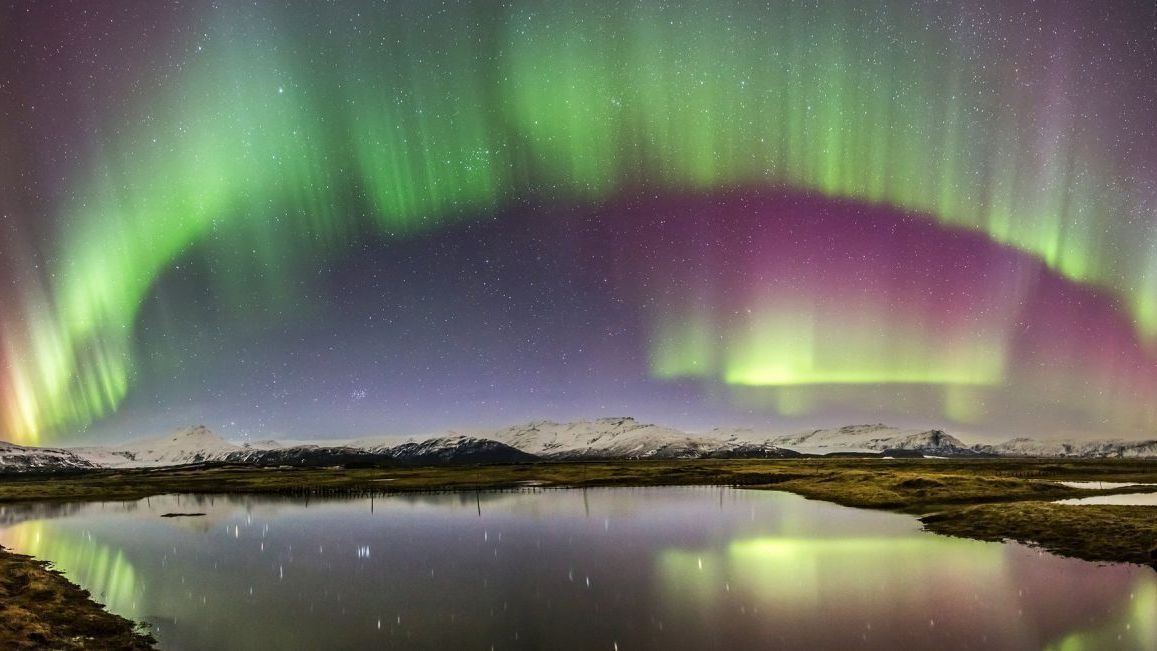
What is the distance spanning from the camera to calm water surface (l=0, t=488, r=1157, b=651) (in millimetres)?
22078

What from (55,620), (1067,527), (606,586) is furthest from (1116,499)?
(55,620)

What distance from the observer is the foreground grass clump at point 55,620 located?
22.0m

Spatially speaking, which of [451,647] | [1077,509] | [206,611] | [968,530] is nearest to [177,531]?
[206,611]

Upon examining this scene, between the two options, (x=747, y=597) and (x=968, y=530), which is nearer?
(x=747, y=597)

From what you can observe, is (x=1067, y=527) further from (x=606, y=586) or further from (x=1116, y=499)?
(x=1116, y=499)

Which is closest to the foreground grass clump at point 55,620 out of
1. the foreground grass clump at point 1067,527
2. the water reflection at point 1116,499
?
the foreground grass clump at point 1067,527

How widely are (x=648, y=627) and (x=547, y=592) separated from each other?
7.09 meters

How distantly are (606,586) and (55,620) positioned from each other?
21826 mm

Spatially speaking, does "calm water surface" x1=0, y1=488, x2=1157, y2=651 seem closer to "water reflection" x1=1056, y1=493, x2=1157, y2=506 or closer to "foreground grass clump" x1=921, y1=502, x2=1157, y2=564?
"foreground grass clump" x1=921, y1=502, x2=1157, y2=564

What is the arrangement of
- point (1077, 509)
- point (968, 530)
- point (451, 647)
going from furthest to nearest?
point (1077, 509) → point (968, 530) → point (451, 647)

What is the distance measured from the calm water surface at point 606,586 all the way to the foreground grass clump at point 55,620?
44.8 inches

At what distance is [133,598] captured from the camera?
96.9ft

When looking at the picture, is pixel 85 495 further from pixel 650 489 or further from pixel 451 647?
pixel 451 647

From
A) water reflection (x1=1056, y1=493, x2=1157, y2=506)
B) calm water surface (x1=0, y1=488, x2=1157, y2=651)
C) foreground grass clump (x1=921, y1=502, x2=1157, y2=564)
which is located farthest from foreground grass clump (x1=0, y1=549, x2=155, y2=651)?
water reflection (x1=1056, y1=493, x2=1157, y2=506)
